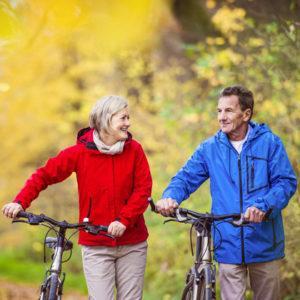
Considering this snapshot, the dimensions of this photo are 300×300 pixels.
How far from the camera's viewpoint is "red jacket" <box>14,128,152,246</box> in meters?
5.39

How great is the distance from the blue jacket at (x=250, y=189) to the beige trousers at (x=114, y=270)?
0.52 meters

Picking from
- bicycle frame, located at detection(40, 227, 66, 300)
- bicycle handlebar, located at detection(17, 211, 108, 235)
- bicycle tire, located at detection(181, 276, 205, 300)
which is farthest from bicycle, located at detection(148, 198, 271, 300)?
bicycle frame, located at detection(40, 227, 66, 300)

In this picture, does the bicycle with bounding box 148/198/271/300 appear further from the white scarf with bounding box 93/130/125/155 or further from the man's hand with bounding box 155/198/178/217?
the white scarf with bounding box 93/130/125/155

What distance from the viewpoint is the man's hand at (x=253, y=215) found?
4886 millimetres

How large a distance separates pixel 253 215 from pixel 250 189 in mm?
441

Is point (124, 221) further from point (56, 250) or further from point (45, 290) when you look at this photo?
point (45, 290)

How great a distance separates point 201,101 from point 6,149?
800 cm

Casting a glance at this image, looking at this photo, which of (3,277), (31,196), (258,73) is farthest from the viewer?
(3,277)

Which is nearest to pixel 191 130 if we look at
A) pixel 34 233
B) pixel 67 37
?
pixel 34 233

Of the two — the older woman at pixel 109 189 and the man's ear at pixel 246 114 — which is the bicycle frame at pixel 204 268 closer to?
the older woman at pixel 109 189

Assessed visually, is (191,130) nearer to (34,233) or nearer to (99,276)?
(99,276)

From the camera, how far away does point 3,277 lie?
1343 cm

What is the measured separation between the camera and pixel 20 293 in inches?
454

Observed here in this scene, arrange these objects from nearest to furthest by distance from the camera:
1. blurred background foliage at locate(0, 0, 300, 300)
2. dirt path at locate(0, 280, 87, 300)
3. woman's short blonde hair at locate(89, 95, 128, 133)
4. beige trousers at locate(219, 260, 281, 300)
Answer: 1. beige trousers at locate(219, 260, 281, 300)
2. woman's short blonde hair at locate(89, 95, 128, 133)
3. blurred background foliage at locate(0, 0, 300, 300)
4. dirt path at locate(0, 280, 87, 300)
